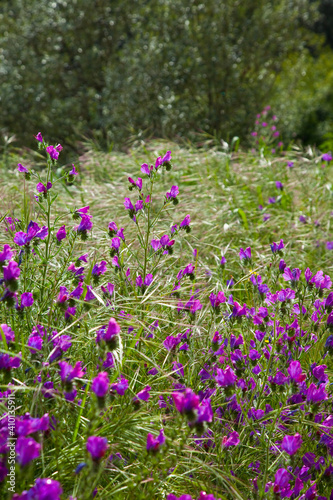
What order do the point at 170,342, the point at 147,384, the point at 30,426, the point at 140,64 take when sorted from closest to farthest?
the point at 30,426
the point at 147,384
the point at 170,342
the point at 140,64

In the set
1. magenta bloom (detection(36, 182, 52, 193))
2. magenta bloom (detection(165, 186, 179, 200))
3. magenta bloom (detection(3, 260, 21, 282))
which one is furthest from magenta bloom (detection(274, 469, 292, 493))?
magenta bloom (detection(36, 182, 52, 193))

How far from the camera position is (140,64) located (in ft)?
21.1

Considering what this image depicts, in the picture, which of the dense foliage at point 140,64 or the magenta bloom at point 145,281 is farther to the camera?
the dense foliage at point 140,64

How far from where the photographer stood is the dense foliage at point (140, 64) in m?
6.52

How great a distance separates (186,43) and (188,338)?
589 cm

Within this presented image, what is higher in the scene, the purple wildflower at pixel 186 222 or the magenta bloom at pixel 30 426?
the purple wildflower at pixel 186 222

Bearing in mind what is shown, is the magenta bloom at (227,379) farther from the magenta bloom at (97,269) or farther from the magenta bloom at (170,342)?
the magenta bloom at (97,269)

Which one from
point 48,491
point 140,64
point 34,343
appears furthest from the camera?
point 140,64

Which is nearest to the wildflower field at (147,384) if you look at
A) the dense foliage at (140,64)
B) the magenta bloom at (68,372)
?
the magenta bloom at (68,372)

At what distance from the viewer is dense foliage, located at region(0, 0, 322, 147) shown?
6.52 m

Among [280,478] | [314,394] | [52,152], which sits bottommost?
[280,478]

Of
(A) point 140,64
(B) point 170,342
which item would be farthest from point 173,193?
(A) point 140,64

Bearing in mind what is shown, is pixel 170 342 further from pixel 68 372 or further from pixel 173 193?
pixel 173 193

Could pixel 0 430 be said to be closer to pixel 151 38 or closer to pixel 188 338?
pixel 188 338
